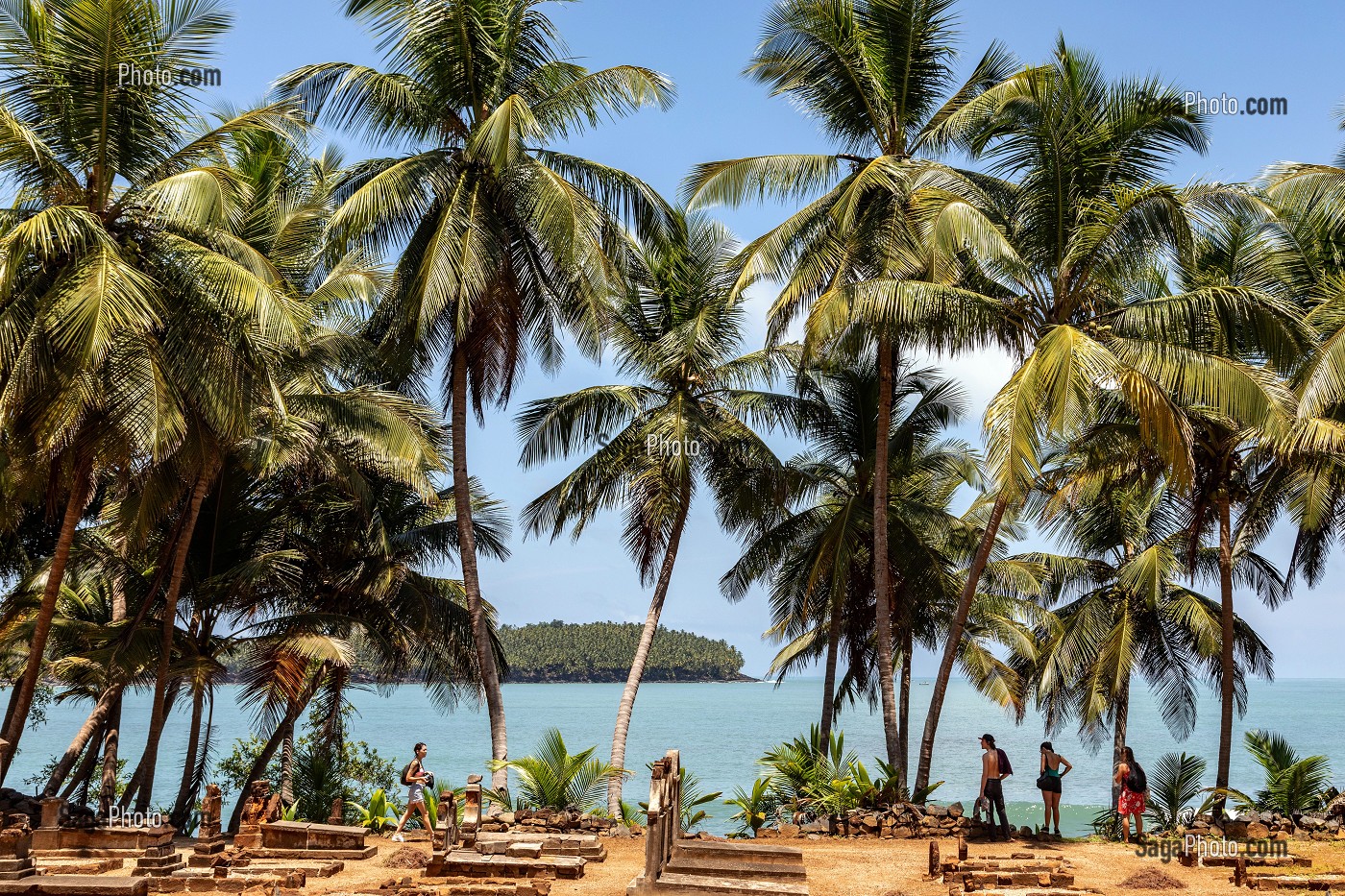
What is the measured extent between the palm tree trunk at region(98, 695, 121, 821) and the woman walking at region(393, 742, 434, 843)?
4.14 m

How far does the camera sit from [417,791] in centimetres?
1731

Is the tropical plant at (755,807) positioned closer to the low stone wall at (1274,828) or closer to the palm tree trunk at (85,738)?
the low stone wall at (1274,828)

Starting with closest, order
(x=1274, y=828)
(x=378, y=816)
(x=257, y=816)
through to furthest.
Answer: (x=257, y=816)
(x=1274, y=828)
(x=378, y=816)

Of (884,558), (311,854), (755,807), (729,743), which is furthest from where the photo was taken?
(729,743)

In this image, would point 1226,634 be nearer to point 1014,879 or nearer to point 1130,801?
point 1130,801

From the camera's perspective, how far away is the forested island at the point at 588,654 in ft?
281

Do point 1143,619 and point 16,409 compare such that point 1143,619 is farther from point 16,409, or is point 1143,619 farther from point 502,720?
point 16,409

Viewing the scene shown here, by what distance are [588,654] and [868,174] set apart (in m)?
71.6

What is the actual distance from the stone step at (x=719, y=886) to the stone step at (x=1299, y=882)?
17.2ft

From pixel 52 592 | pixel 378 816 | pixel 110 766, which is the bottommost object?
pixel 378 816

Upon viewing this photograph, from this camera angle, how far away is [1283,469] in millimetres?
18984

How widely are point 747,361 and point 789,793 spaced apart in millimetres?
7879

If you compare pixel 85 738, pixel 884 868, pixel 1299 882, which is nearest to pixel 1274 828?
pixel 1299 882

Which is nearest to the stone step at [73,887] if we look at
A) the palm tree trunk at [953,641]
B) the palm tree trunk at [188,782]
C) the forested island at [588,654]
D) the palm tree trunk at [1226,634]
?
the palm tree trunk at [188,782]
